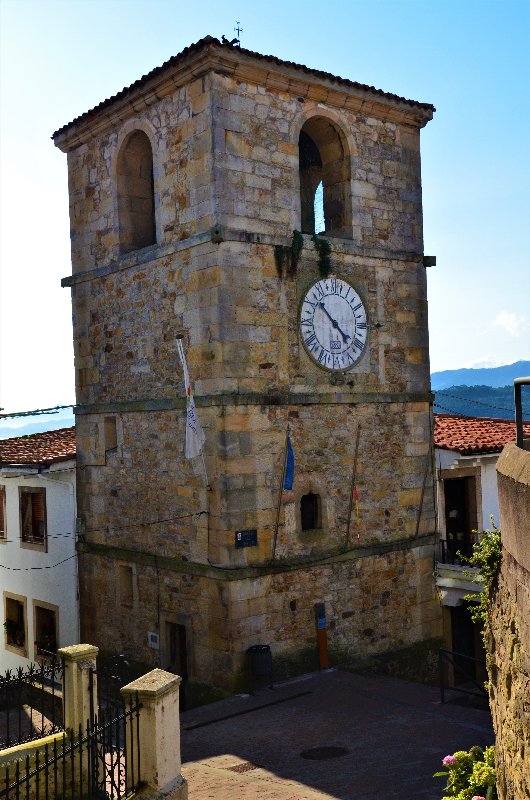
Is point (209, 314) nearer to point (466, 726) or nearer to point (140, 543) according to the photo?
point (140, 543)

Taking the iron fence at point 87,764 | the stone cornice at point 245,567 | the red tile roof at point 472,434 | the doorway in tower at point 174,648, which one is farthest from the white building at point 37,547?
the iron fence at point 87,764

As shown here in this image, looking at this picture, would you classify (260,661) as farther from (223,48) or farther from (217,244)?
(223,48)

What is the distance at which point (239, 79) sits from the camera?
49.6ft

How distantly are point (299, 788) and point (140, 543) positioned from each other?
270 inches

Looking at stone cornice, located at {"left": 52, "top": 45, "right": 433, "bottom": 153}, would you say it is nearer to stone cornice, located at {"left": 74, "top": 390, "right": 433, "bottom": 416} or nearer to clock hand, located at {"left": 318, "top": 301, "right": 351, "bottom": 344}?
clock hand, located at {"left": 318, "top": 301, "right": 351, "bottom": 344}

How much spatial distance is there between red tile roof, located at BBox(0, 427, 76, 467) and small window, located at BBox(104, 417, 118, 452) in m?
1.47

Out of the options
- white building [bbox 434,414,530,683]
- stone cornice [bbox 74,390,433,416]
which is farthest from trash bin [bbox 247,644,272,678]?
white building [bbox 434,414,530,683]

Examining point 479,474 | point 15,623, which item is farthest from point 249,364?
point 15,623

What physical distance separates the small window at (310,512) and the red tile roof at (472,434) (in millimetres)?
4025

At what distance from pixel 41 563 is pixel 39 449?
255 centimetres

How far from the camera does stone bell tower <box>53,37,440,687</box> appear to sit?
1490 centimetres

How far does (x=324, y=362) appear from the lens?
52.9ft

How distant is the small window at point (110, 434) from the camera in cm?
1766

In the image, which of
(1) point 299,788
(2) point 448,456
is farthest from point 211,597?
(2) point 448,456
